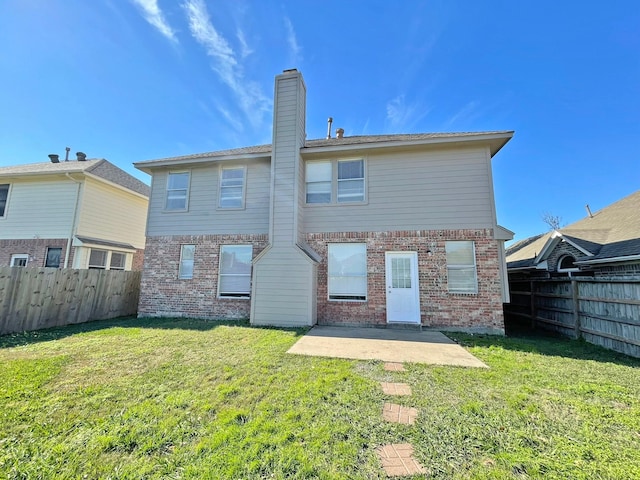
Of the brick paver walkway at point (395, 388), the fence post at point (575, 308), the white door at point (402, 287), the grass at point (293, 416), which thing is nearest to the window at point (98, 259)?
the grass at point (293, 416)

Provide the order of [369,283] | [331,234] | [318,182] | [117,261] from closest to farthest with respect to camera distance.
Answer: [369,283]
[331,234]
[318,182]
[117,261]

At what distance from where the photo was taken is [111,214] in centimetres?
1245

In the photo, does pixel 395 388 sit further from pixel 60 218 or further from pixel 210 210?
pixel 60 218

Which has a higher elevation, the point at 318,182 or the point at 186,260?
the point at 318,182

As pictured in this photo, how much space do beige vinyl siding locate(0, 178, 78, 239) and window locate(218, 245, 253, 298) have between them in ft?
24.4

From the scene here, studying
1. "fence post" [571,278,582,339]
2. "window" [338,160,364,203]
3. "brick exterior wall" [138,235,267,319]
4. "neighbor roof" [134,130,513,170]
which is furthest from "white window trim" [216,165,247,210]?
"fence post" [571,278,582,339]

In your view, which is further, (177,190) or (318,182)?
(177,190)

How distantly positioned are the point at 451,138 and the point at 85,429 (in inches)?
368

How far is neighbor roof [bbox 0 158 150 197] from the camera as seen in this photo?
443 inches

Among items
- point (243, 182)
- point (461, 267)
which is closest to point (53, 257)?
point (243, 182)

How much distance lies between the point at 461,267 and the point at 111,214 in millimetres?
14754

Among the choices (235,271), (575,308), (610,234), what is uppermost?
(610,234)

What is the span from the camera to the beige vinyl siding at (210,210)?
29.8ft

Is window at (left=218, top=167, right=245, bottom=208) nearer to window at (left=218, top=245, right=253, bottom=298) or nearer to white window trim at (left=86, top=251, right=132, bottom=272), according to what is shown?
window at (left=218, top=245, right=253, bottom=298)
